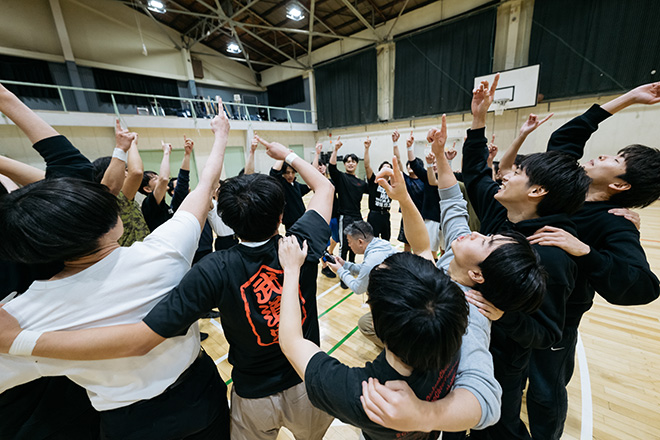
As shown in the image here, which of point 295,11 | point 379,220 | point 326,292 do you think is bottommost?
point 326,292

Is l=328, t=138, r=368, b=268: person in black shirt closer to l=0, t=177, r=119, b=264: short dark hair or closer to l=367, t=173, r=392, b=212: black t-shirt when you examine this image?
l=367, t=173, r=392, b=212: black t-shirt

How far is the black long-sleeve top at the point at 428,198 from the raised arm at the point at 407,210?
220cm

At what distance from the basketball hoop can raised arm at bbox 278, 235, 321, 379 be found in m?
10.6

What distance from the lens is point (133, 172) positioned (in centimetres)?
188

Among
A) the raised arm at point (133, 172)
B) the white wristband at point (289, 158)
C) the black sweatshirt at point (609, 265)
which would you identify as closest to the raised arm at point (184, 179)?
the raised arm at point (133, 172)

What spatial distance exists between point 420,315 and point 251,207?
0.71m

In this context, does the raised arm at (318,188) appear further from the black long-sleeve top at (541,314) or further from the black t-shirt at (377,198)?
the black t-shirt at (377,198)

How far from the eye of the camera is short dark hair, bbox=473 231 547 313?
86 centimetres

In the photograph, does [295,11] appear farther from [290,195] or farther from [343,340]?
[343,340]

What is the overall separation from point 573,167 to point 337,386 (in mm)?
1379

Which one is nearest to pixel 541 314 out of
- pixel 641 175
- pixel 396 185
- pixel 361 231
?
pixel 396 185

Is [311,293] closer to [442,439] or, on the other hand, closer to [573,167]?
[442,439]

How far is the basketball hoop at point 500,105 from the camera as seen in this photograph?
879 centimetres

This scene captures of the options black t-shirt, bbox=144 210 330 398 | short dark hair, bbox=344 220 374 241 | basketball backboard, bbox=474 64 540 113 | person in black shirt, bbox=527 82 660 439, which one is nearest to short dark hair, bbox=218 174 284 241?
black t-shirt, bbox=144 210 330 398
